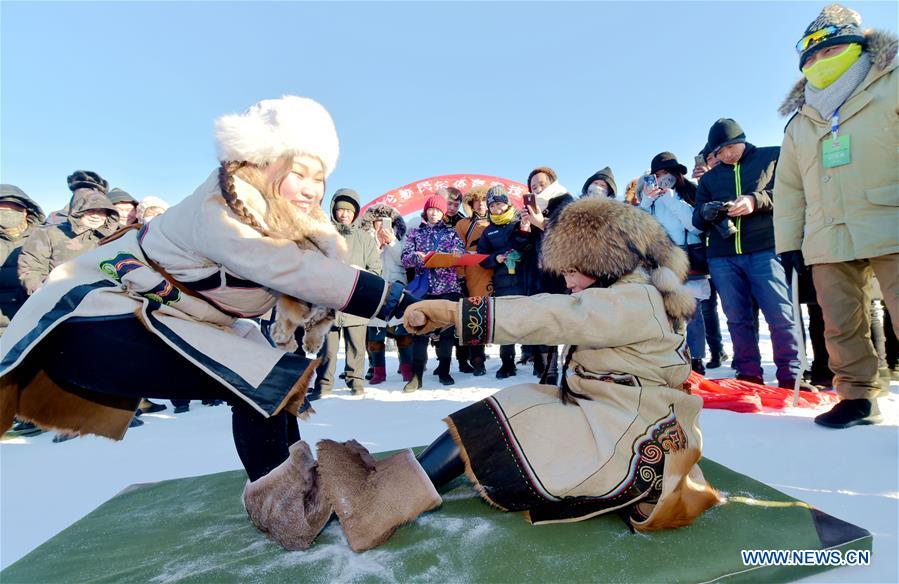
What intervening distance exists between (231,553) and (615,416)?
1.36 meters

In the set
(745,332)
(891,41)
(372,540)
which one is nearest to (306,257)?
(372,540)

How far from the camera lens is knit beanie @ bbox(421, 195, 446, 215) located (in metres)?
5.15

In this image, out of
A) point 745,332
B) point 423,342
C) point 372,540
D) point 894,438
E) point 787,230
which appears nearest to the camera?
point 372,540

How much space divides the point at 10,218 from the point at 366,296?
16.3 ft

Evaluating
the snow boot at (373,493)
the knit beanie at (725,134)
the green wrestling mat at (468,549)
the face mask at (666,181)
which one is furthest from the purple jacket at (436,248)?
the snow boot at (373,493)

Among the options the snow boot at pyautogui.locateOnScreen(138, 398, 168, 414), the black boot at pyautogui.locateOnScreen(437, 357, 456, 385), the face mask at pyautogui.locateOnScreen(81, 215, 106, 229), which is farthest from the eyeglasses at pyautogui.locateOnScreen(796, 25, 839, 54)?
the snow boot at pyautogui.locateOnScreen(138, 398, 168, 414)

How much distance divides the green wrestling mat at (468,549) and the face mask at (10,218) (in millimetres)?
4146

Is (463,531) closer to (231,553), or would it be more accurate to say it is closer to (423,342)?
(231,553)

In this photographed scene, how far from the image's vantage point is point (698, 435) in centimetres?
159

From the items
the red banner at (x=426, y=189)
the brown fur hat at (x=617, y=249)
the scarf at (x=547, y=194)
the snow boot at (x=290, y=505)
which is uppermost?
the red banner at (x=426, y=189)

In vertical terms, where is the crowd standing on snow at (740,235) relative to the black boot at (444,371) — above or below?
above

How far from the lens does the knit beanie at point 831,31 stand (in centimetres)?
236

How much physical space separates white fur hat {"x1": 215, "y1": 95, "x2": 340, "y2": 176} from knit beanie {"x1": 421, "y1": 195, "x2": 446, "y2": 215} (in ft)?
11.2

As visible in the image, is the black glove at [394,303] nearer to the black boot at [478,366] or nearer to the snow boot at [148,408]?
the black boot at [478,366]
